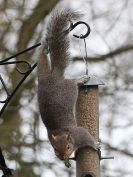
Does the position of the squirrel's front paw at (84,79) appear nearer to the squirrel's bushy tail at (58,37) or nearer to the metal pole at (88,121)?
the metal pole at (88,121)

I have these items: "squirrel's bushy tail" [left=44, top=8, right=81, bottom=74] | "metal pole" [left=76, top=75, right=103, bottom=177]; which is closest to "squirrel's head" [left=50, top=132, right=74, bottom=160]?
"metal pole" [left=76, top=75, right=103, bottom=177]

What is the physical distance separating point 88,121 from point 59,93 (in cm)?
29

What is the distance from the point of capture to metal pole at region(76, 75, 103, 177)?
10.1 feet

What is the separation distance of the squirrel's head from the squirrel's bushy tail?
32cm

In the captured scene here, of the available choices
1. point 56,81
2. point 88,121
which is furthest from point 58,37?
point 88,121

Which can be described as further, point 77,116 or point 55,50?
point 77,116

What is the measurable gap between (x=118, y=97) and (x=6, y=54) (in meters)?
1.27

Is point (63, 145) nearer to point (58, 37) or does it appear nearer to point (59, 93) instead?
point (59, 93)

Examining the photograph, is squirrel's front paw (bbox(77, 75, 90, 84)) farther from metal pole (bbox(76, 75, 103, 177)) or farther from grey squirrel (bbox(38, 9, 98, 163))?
grey squirrel (bbox(38, 9, 98, 163))

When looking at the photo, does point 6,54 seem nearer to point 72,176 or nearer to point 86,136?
point 72,176

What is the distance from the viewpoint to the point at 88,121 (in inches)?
125

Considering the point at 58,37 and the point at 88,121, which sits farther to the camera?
the point at 88,121

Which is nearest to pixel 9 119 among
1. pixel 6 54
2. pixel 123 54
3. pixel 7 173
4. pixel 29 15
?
pixel 6 54

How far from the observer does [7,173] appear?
2.70 meters
